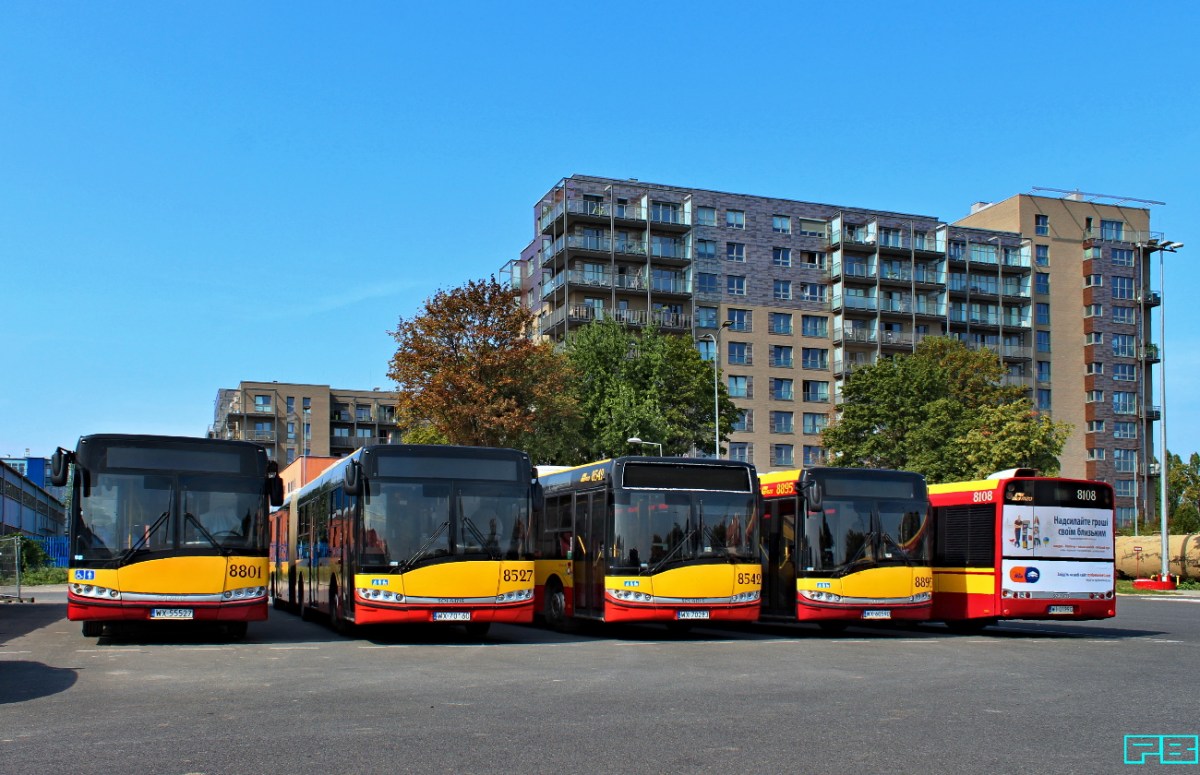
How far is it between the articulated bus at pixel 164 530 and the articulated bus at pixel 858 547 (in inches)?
343

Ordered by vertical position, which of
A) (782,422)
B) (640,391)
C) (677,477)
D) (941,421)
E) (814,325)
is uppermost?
(814,325)

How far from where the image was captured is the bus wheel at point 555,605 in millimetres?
23531

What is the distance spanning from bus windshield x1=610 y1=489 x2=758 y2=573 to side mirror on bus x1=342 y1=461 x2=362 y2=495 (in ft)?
13.7

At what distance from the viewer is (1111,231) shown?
10650 cm

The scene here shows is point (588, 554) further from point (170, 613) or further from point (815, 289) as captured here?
point (815, 289)

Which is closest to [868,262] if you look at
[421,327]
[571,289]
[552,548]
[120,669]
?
[571,289]

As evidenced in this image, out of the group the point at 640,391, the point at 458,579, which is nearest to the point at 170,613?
the point at 458,579

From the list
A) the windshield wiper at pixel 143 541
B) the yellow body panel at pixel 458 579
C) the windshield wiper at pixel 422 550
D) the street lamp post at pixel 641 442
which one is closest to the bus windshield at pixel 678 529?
the yellow body panel at pixel 458 579

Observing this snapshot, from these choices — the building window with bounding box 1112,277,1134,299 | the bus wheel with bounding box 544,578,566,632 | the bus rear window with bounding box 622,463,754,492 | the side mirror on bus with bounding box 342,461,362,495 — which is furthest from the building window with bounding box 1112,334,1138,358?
the side mirror on bus with bounding box 342,461,362,495

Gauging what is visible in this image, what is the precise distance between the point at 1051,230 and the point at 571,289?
144 feet

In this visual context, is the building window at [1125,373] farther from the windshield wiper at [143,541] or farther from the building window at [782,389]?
the windshield wiper at [143,541]

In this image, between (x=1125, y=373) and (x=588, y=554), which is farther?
(x=1125, y=373)

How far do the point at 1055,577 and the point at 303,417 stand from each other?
123 meters

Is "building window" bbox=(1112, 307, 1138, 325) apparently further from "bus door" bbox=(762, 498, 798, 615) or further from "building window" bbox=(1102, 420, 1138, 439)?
"bus door" bbox=(762, 498, 798, 615)
